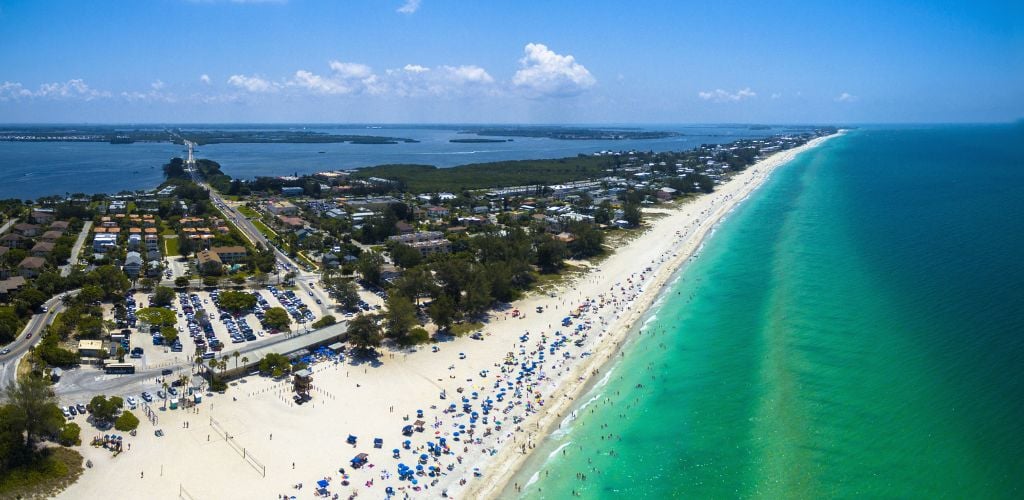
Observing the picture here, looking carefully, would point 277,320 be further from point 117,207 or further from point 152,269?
point 117,207

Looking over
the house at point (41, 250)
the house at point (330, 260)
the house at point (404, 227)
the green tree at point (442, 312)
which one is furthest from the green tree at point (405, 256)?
the house at point (41, 250)

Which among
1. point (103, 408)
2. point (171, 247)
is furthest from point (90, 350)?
point (171, 247)

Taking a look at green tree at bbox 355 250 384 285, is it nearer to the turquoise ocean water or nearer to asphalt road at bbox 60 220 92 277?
the turquoise ocean water

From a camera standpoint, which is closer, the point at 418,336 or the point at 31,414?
the point at 31,414

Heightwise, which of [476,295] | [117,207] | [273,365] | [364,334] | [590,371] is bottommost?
[590,371]

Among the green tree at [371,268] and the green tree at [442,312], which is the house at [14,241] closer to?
the green tree at [371,268]

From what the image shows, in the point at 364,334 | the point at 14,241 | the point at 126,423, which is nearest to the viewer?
the point at 126,423

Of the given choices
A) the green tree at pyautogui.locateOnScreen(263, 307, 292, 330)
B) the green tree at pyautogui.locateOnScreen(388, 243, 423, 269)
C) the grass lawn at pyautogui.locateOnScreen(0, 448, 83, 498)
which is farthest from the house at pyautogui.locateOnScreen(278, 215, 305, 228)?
the grass lawn at pyautogui.locateOnScreen(0, 448, 83, 498)
